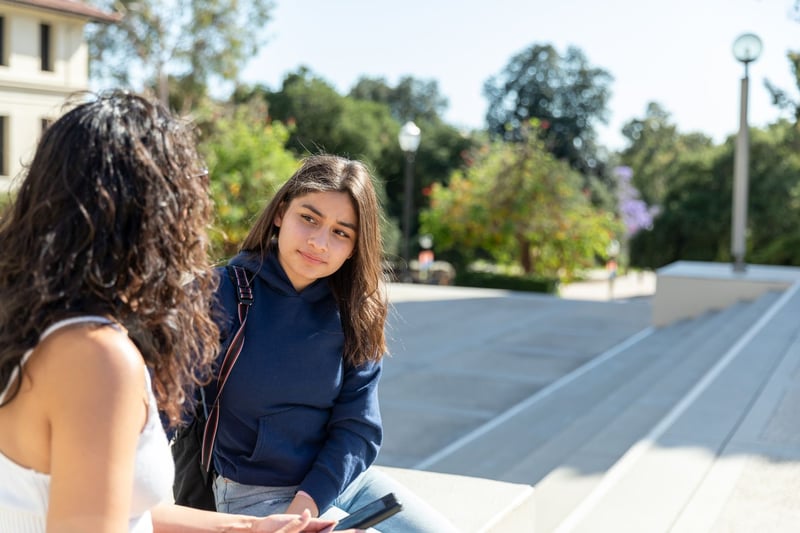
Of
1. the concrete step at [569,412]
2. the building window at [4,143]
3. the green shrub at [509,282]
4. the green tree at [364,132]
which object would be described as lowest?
the concrete step at [569,412]

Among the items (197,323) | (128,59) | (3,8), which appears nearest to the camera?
(197,323)

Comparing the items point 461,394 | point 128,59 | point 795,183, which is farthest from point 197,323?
point 128,59

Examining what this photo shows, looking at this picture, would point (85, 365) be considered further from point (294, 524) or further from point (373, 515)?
point (373, 515)

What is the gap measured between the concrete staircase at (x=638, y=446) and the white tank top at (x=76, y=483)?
1360 millimetres

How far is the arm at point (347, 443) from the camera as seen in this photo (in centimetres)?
203

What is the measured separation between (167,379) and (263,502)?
0.79m

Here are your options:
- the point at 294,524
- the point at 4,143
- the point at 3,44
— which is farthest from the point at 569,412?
the point at 3,44

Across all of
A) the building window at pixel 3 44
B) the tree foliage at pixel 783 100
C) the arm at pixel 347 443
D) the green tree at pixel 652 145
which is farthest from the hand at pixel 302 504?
the green tree at pixel 652 145

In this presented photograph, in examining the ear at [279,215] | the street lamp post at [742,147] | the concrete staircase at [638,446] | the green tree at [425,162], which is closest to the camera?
the ear at [279,215]

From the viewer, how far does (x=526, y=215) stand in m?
17.5

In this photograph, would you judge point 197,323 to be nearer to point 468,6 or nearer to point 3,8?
point 3,8

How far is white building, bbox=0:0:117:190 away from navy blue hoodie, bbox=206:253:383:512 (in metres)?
23.5

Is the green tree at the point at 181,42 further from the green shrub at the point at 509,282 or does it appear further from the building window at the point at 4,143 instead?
the green shrub at the point at 509,282

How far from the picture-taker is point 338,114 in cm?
3712
